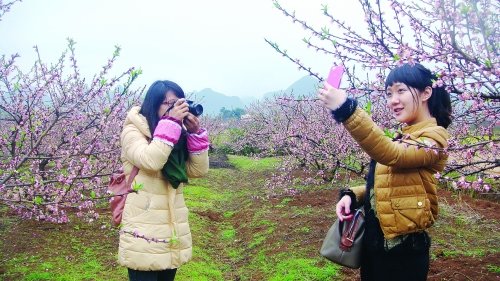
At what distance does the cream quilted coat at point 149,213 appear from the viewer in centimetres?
277

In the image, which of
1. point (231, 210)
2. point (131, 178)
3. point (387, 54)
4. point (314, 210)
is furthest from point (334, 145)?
point (131, 178)

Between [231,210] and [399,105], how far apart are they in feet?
24.3

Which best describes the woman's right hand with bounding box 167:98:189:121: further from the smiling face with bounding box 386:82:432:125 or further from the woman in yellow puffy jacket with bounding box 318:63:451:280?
the smiling face with bounding box 386:82:432:125

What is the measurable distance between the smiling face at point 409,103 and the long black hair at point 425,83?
3cm

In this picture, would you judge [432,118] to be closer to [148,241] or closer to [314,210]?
[148,241]

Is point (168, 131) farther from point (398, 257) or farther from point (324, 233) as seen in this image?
point (324, 233)

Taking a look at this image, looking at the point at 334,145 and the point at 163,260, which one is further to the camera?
the point at 334,145

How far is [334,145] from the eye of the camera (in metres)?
8.75

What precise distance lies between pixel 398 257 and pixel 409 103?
2.65 ft

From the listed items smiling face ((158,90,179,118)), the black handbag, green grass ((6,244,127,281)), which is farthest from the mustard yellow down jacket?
green grass ((6,244,127,281))

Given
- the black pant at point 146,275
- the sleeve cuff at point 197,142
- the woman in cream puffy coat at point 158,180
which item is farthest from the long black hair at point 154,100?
the black pant at point 146,275

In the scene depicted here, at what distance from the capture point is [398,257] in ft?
7.35

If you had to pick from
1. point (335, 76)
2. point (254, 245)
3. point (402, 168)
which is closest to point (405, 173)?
point (402, 168)

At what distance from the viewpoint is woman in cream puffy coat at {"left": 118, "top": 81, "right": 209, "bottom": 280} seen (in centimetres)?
278
